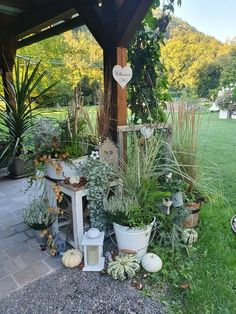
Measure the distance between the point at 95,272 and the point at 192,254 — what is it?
2.57 feet

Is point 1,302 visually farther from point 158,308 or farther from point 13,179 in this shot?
point 13,179

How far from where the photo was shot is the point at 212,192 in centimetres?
259

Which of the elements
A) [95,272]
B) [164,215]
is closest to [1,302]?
[95,272]

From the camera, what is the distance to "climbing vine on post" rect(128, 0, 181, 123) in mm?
2730

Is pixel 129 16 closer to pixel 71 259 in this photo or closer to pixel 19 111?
pixel 71 259

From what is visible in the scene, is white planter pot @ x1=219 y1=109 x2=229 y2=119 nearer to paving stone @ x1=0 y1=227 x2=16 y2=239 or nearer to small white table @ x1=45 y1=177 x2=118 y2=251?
small white table @ x1=45 y1=177 x2=118 y2=251

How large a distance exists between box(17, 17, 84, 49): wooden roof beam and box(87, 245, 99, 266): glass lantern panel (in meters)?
2.67

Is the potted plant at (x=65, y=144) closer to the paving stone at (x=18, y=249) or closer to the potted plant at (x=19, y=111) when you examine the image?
the paving stone at (x=18, y=249)

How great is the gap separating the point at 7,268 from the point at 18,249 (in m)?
0.24

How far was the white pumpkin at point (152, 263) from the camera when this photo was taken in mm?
1785

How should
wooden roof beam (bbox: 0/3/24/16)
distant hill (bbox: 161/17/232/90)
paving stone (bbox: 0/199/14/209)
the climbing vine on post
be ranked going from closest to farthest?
the climbing vine on post → paving stone (bbox: 0/199/14/209) → wooden roof beam (bbox: 0/3/24/16) → distant hill (bbox: 161/17/232/90)

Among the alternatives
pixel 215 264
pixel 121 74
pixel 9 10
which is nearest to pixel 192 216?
pixel 215 264

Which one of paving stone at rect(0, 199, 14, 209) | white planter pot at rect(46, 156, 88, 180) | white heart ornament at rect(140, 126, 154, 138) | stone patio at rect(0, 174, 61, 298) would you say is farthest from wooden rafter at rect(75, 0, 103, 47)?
paving stone at rect(0, 199, 14, 209)

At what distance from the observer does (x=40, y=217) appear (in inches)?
82.4
